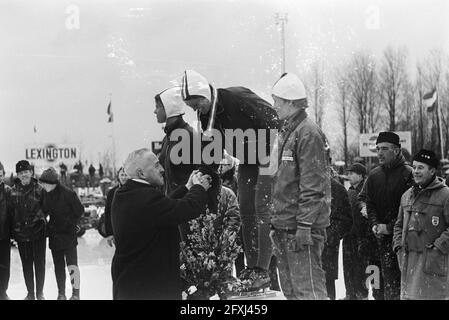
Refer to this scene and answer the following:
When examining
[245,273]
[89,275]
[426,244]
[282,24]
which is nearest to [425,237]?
[426,244]

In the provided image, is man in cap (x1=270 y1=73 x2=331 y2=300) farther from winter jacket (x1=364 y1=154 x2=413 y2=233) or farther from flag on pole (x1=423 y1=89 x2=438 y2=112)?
flag on pole (x1=423 y1=89 x2=438 y2=112)

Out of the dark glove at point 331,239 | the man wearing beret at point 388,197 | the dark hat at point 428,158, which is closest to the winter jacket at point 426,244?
the dark hat at point 428,158

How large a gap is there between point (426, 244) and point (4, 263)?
339 cm

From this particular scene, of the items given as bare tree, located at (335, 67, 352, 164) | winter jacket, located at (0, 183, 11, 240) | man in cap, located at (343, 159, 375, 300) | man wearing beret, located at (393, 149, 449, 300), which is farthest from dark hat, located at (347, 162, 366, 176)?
winter jacket, located at (0, 183, 11, 240)

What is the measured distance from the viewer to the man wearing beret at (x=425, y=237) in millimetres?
4098

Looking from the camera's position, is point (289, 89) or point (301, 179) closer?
point (301, 179)

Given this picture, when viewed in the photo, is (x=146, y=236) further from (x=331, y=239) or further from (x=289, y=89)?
(x=331, y=239)

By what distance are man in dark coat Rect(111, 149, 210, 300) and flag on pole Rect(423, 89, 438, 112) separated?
2.34 metres

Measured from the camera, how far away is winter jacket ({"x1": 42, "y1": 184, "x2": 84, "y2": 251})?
516 cm

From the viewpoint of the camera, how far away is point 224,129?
165 inches

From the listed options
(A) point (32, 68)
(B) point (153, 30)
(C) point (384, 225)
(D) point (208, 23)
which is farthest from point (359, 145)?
(A) point (32, 68)

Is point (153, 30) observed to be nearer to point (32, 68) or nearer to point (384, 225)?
point (32, 68)

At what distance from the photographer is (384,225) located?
15.1 ft

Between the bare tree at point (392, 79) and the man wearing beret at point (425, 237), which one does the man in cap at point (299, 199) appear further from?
the bare tree at point (392, 79)
